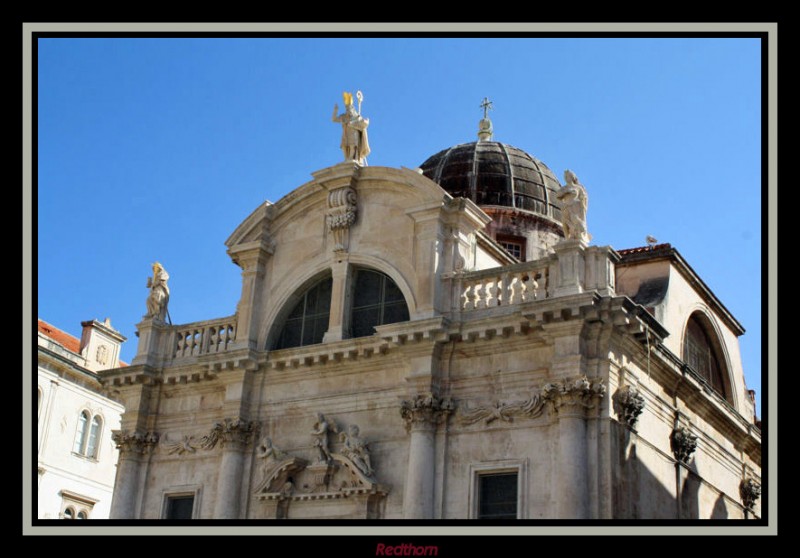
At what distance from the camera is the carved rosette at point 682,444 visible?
20156 mm

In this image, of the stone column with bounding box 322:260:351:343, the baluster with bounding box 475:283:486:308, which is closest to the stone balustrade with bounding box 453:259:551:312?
the baluster with bounding box 475:283:486:308

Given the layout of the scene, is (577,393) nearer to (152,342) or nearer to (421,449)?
(421,449)

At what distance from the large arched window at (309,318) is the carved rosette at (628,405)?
6638mm

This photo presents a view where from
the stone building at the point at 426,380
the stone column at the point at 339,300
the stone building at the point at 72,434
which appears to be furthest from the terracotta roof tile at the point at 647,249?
the stone building at the point at 72,434

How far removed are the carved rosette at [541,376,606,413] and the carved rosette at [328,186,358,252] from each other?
6187 mm

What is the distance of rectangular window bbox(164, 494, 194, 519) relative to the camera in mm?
21750

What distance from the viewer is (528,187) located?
28094mm

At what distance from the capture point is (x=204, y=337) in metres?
23.0

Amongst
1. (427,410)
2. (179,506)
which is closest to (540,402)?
(427,410)

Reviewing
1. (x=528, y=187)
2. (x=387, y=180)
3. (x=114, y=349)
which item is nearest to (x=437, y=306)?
(x=387, y=180)

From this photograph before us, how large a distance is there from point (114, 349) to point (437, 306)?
74.8 feet

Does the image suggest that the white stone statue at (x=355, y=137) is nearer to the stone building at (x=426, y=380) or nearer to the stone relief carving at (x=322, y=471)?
the stone building at (x=426, y=380)

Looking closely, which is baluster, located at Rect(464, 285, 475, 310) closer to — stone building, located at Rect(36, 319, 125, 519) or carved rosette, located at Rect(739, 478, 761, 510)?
carved rosette, located at Rect(739, 478, 761, 510)

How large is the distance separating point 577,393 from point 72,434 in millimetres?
22718
